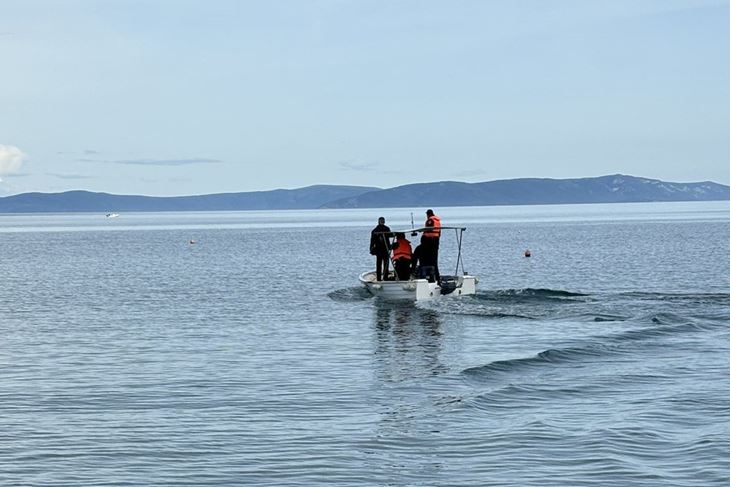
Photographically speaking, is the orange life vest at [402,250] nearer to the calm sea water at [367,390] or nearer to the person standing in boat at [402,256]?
the person standing in boat at [402,256]

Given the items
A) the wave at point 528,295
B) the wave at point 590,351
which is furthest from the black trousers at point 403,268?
the wave at point 590,351

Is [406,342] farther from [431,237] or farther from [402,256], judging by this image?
[402,256]

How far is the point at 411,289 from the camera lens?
34.4m

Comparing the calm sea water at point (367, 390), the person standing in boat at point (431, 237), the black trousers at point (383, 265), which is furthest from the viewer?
the black trousers at point (383, 265)

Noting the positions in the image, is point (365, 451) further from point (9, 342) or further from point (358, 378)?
point (9, 342)

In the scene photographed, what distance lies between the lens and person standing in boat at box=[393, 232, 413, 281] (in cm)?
3488

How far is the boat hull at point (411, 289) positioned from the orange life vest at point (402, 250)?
829 millimetres

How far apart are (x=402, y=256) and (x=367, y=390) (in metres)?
15.4

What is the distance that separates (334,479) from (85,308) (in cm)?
2488

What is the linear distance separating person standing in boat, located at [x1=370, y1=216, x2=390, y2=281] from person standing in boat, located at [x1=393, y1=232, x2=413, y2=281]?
389 mm

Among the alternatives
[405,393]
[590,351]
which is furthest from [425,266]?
[405,393]

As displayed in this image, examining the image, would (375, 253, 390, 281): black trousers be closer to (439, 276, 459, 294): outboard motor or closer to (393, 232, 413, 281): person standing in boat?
(393, 232, 413, 281): person standing in boat

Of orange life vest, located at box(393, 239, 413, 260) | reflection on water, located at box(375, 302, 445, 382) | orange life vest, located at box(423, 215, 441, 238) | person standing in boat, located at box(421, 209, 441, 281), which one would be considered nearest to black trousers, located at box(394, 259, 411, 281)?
orange life vest, located at box(393, 239, 413, 260)

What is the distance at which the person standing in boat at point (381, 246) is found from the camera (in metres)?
35.0
